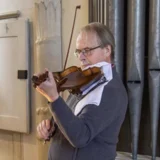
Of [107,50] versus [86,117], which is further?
[107,50]

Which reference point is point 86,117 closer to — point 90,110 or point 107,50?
point 90,110

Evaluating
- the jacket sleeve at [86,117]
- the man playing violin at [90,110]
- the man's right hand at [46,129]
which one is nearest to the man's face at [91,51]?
the man playing violin at [90,110]

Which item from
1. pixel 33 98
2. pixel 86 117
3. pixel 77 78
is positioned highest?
pixel 77 78

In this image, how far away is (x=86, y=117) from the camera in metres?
0.93

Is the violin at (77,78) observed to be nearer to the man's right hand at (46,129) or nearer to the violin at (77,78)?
the violin at (77,78)

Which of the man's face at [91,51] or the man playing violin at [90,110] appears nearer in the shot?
the man playing violin at [90,110]

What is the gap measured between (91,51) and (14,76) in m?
1.42

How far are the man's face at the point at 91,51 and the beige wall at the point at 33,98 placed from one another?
91cm

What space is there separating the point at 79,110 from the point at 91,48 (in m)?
0.24

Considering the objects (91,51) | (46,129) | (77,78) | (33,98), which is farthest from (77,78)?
(33,98)

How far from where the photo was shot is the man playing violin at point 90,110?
90 cm

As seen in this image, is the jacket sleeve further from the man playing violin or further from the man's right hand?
the man's right hand

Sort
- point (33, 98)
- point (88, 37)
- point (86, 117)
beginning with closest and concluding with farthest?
point (86, 117)
point (88, 37)
point (33, 98)

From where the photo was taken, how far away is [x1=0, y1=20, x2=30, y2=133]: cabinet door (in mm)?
2285
